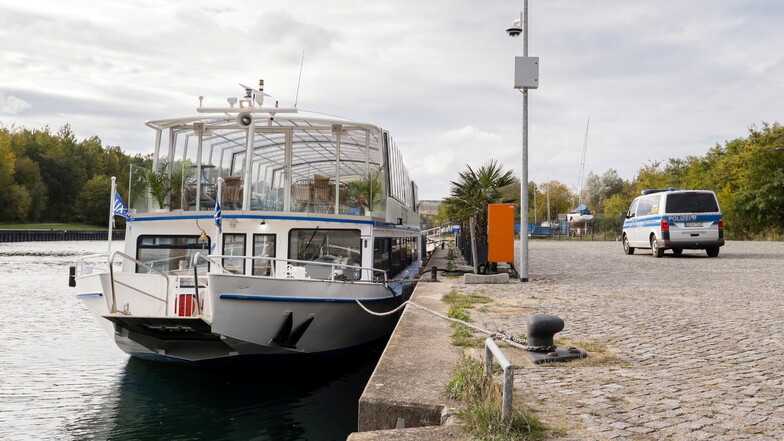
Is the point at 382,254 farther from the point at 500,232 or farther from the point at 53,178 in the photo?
the point at 53,178

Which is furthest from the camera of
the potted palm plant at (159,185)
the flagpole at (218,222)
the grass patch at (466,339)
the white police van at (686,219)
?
the white police van at (686,219)

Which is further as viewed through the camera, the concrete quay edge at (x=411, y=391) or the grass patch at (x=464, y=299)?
the grass patch at (x=464, y=299)

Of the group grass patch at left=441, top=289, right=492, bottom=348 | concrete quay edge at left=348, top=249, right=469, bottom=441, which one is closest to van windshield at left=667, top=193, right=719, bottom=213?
grass patch at left=441, top=289, right=492, bottom=348

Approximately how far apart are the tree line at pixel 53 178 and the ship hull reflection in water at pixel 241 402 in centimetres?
9587

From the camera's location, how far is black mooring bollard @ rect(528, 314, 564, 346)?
6289mm

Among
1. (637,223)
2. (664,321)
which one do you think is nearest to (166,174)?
(664,321)

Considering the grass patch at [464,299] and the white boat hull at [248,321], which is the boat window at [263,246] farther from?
the grass patch at [464,299]

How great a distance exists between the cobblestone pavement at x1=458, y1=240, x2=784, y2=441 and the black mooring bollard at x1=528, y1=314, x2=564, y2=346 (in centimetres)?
41

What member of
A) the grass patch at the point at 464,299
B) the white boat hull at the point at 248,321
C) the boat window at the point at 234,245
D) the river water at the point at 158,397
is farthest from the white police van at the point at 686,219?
the boat window at the point at 234,245

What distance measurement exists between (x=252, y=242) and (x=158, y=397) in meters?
2.92

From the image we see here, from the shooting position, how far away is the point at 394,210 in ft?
46.4

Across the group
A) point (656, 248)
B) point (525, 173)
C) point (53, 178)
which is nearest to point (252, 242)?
point (525, 173)

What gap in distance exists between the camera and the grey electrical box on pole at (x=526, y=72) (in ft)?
49.9

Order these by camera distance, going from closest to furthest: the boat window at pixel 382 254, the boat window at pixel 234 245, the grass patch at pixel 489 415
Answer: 1. the grass patch at pixel 489 415
2. the boat window at pixel 234 245
3. the boat window at pixel 382 254
